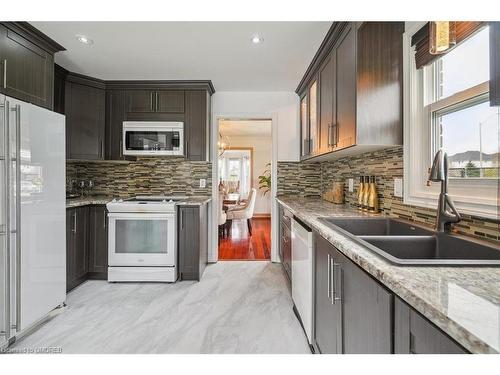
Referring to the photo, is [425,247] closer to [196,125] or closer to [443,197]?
[443,197]

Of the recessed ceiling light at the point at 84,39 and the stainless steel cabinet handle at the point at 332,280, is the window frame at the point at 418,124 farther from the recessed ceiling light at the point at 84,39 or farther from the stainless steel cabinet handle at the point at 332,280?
the recessed ceiling light at the point at 84,39

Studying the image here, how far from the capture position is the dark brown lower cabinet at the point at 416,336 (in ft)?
1.89

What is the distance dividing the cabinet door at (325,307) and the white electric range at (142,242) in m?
1.79

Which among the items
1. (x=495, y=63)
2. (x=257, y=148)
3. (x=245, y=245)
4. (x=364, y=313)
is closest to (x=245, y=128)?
(x=257, y=148)

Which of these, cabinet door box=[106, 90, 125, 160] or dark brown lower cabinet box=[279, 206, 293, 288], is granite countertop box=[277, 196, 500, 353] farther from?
cabinet door box=[106, 90, 125, 160]

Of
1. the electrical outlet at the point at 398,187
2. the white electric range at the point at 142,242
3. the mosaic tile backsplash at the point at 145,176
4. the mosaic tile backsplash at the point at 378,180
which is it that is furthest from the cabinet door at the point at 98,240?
the electrical outlet at the point at 398,187

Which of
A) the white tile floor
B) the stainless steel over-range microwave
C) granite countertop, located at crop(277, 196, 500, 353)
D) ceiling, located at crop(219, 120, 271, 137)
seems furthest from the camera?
ceiling, located at crop(219, 120, 271, 137)

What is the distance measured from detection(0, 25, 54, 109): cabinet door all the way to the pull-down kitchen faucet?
2.75 metres

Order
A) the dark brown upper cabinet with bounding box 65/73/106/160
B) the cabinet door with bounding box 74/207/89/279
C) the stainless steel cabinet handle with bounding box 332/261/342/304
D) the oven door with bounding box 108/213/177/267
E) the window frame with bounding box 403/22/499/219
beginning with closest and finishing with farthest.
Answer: the stainless steel cabinet handle with bounding box 332/261/342/304 < the window frame with bounding box 403/22/499/219 < the cabinet door with bounding box 74/207/89/279 < the oven door with bounding box 108/213/177/267 < the dark brown upper cabinet with bounding box 65/73/106/160

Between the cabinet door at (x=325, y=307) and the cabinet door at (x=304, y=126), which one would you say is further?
the cabinet door at (x=304, y=126)

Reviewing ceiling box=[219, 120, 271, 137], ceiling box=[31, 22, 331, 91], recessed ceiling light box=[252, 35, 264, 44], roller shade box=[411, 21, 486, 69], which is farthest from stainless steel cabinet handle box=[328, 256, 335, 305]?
ceiling box=[219, 120, 271, 137]

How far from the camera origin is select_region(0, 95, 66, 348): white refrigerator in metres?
1.71

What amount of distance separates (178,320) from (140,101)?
2543 millimetres

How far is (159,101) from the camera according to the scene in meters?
3.30
